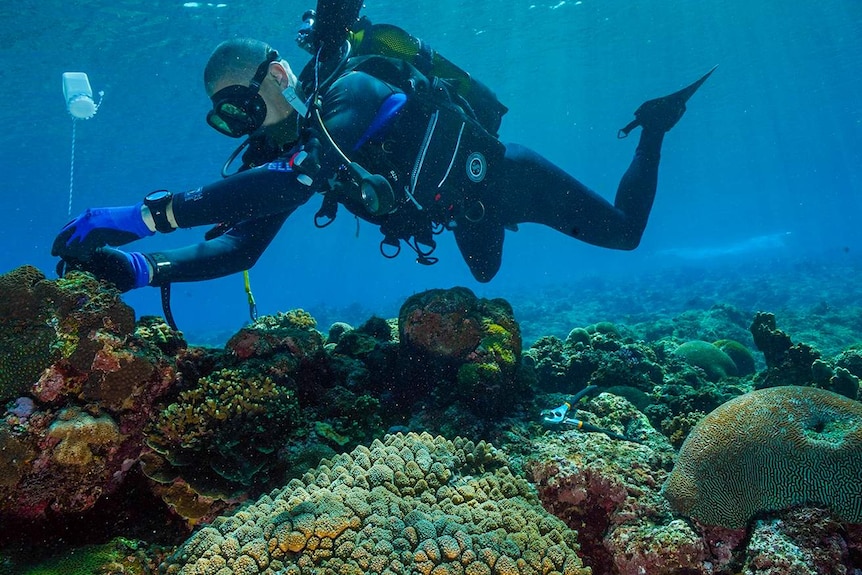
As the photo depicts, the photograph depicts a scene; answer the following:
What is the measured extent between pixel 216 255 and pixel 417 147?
8.39 ft

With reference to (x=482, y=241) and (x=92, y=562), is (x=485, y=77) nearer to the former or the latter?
(x=482, y=241)

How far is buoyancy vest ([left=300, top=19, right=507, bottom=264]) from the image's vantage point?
4617 millimetres

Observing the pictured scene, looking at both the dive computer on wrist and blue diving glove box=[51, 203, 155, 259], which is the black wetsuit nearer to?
the dive computer on wrist

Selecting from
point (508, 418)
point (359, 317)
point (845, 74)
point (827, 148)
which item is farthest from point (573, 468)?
point (827, 148)

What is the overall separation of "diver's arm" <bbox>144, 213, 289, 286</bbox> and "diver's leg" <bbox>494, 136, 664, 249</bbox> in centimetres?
297

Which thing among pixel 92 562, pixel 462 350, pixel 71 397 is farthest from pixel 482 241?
pixel 92 562

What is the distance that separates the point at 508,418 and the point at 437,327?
1205 mm

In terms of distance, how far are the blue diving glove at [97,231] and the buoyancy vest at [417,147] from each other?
1751mm

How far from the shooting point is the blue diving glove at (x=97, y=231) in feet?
11.3

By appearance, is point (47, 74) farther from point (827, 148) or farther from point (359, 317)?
point (827, 148)

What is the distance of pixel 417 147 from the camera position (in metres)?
4.76

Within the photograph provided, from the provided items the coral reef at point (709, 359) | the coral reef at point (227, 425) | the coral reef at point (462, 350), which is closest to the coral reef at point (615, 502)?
the coral reef at point (462, 350)

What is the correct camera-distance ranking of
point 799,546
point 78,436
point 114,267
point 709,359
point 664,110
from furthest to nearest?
point 709,359 → point 664,110 → point 114,267 → point 78,436 → point 799,546

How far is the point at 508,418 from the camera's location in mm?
4539
